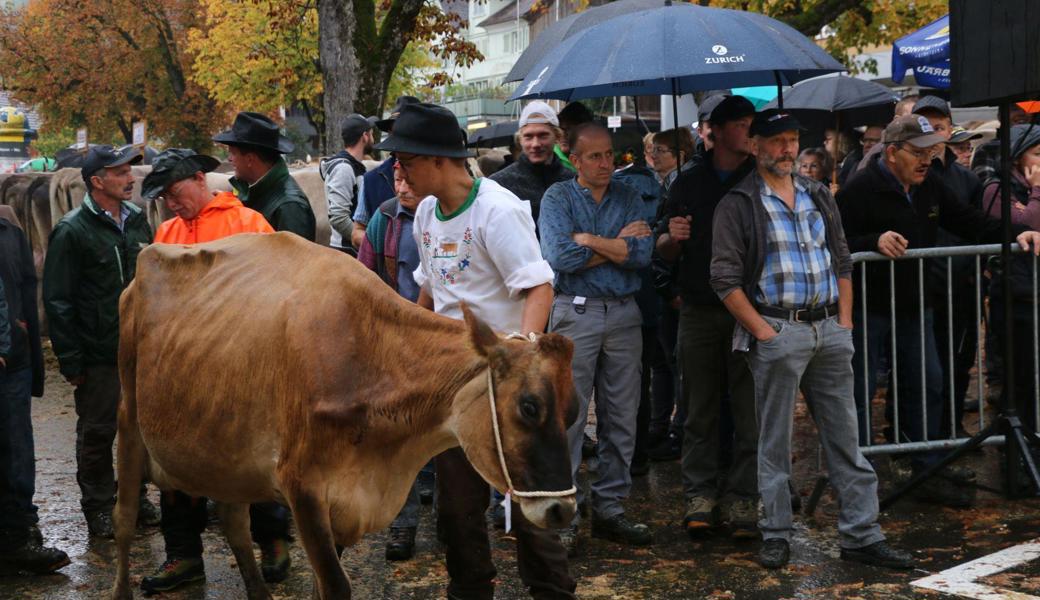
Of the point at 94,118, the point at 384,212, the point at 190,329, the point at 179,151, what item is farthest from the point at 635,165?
the point at 94,118

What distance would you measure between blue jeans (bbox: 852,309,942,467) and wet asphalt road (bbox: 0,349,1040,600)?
53 cm

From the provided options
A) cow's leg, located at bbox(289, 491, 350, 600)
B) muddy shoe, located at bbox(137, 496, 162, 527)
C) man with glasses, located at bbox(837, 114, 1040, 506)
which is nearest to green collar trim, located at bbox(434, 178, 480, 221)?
cow's leg, located at bbox(289, 491, 350, 600)

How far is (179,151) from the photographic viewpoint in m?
6.60

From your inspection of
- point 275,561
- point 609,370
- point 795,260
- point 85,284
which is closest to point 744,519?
point 609,370

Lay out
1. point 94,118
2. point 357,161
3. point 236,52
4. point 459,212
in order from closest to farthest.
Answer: point 459,212 < point 357,161 < point 236,52 < point 94,118

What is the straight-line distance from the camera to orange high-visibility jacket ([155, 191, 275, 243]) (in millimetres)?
6426

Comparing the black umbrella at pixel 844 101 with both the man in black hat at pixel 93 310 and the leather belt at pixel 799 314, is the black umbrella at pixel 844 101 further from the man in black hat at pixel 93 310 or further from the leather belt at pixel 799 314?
the man in black hat at pixel 93 310

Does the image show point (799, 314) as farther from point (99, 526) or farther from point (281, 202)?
point (99, 526)

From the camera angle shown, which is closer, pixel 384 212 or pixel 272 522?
pixel 272 522

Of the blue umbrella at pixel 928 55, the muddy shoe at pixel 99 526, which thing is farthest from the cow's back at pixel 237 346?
the blue umbrella at pixel 928 55

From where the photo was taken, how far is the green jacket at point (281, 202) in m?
7.11

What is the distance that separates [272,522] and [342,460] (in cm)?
197

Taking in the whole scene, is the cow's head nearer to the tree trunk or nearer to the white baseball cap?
the white baseball cap

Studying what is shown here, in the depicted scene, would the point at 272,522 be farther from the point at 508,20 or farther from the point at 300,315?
the point at 508,20
